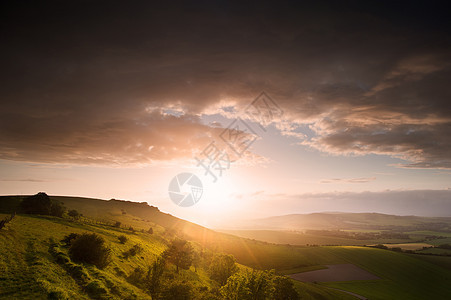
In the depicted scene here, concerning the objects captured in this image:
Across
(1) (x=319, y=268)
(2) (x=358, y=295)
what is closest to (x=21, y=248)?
(2) (x=358, y=295)

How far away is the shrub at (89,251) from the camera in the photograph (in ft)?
156

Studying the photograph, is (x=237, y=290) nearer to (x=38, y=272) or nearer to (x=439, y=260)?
(x=38, y=272)

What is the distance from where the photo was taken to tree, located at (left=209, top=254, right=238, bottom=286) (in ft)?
247

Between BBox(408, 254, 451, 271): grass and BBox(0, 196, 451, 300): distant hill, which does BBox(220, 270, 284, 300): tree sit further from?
BBox(408, 254, 451, 271): grass

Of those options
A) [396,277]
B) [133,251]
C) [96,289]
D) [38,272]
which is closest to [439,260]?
[396,277]

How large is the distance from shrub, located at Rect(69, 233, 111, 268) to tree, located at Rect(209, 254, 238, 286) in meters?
39.2

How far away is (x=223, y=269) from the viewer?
7600 centimetres

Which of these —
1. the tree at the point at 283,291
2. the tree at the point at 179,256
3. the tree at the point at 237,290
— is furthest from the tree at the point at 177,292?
the tree at the point at 179,256

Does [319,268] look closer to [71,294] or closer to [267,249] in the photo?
[267,249]

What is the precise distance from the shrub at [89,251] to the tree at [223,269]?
3917 centimetres

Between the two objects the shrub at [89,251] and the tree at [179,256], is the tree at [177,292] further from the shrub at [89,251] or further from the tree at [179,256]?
the tree at [179,256]

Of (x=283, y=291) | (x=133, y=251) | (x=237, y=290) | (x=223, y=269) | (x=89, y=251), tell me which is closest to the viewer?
(x=237, y=290)

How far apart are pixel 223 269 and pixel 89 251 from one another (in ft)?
146

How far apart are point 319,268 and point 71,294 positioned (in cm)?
14857
